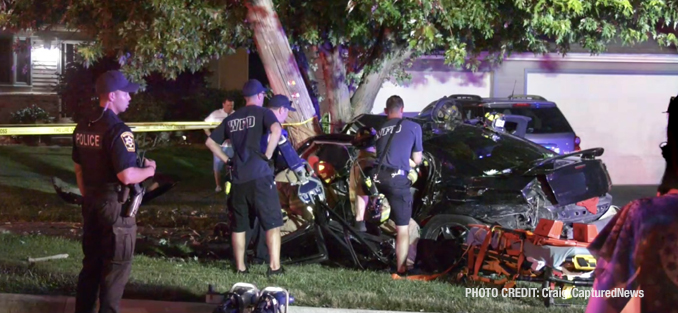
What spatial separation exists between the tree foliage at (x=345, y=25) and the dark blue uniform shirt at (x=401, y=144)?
2.36 m

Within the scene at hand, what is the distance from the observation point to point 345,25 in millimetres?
10766

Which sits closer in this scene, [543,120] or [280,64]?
[280,64]

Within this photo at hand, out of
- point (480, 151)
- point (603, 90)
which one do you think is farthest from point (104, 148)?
point (603, 90)

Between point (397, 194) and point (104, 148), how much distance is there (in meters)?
2.86

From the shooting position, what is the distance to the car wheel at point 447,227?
7664 millimetres

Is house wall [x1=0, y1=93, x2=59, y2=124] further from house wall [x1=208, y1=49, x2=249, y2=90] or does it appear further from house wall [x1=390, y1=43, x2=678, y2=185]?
house wall [x1=390, y1=43, x2=678, y2=185]

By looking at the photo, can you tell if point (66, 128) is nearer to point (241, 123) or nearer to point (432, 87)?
point (241, 123)

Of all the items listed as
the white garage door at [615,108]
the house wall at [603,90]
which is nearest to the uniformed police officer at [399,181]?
the house wall at [603,90]

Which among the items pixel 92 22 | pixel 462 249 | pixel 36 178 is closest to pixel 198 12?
pixel 92 22

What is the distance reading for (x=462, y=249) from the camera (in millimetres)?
7242

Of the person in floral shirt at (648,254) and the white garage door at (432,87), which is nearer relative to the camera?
the person in floral shirt at (648,254)

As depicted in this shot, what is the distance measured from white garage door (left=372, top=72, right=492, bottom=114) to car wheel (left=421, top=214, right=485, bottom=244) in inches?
316

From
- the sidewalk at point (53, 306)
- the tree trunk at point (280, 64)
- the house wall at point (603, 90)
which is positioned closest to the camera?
the sidewalk at point (53, 306)

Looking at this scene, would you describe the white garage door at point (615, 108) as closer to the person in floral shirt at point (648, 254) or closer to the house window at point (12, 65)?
the person in floral shirt at point (648, 254)
